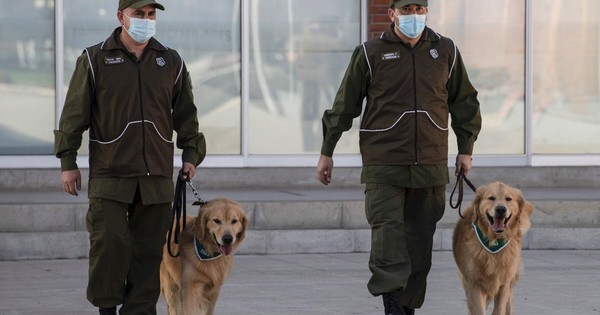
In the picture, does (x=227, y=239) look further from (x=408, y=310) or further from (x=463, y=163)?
(x=463, y=163)

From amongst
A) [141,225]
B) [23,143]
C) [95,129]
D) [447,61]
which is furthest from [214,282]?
[23,143]

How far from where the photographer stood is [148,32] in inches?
289

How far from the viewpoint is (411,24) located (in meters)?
7.88

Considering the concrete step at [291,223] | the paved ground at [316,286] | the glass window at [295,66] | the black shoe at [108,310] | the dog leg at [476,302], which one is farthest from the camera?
the glass window at [295,66]

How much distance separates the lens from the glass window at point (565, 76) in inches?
596

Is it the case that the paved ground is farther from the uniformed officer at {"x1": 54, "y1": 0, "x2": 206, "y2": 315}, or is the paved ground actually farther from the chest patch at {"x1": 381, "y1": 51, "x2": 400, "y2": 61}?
the chest patch at {"x1": 381, "y1": 51, "x2": 400, "y2": 61}

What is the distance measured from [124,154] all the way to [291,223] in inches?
206

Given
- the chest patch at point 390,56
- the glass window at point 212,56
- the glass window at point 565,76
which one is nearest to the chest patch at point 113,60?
the chest patch at point 390,56

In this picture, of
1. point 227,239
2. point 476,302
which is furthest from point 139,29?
point 476,302

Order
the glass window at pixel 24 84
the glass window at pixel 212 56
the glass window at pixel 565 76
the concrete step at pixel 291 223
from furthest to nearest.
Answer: the glass window at pixel 565 76
the glass window at pixel 212 56
the glass window at pixel 24 84
the concrete step at pixel 291 223

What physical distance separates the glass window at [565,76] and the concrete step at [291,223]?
183 centimetres

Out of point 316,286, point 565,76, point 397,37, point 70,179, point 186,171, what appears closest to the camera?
point 70,179

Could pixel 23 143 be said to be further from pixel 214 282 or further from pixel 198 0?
pixel 214 282

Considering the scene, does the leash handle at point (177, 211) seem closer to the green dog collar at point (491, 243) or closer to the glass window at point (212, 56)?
the green dog collar at point (491, 243)
